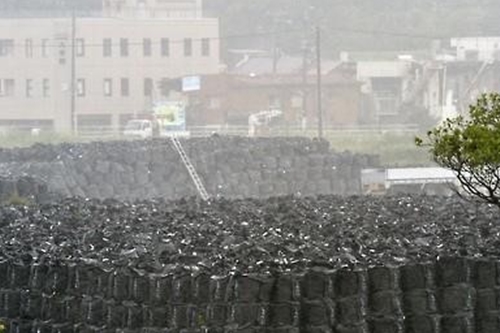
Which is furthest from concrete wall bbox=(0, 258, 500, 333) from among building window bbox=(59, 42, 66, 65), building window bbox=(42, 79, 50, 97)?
building window bbox=(59, 42, 66, 65)

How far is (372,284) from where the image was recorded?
1581 centimetres

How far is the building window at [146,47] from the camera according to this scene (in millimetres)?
61125

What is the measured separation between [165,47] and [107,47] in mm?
2176

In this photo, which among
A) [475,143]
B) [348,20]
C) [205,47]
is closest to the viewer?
[475,143]

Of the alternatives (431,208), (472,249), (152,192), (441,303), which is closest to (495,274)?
(441,303)

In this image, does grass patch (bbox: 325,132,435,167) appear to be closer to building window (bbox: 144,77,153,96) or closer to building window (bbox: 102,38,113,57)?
building window (bbox: 144,77,153,96)

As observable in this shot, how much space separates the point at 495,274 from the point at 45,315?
4491mm

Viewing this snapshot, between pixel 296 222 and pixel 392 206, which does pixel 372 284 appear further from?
pixel 392 206

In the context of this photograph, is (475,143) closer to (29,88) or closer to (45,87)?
(29,88)

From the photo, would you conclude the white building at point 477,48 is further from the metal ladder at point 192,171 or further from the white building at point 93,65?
the metal ladder at point 192,171

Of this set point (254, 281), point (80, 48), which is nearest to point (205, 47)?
point (80, 48)

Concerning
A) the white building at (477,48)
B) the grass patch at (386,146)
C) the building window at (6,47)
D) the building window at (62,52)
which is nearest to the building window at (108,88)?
the building window at (62,52)

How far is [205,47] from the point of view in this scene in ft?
210

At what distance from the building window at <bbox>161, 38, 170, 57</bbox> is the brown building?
6.00ft
